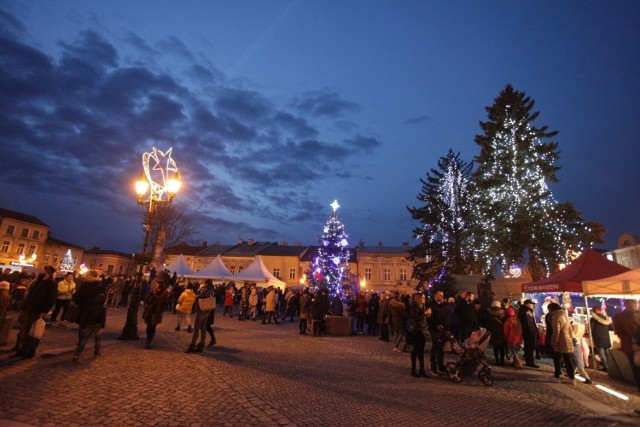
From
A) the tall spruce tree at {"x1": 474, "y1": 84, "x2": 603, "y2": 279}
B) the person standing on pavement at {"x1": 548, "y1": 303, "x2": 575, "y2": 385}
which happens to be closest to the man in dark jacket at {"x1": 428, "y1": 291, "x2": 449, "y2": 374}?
the person standing on pavement at {"x1": 548, "y1": 303, "x2": 575, "y2": 385}

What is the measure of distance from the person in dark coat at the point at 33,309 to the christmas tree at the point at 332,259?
23.0m

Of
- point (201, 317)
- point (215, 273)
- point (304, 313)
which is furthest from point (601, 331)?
point (215, 273)

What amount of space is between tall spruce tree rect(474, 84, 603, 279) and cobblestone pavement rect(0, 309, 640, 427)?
14.0 m

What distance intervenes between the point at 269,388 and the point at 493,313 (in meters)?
7.47

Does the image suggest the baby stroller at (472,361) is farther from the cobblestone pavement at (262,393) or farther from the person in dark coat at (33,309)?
the person in dark coat at (33,309)

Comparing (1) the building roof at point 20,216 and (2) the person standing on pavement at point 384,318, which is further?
(1) the building roof at point 20,216

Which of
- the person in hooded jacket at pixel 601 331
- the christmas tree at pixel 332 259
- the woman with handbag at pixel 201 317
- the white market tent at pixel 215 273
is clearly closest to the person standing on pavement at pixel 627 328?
the person in hooded jacket at pixel 601 331

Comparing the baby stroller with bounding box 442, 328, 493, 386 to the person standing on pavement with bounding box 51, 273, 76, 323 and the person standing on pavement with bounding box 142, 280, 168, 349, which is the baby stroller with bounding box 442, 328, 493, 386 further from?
the person standing on pavement with bounding box 51, 273, 76, 323

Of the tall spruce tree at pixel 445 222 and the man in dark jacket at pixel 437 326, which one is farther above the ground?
the tall spruce tree at pixel 445 222

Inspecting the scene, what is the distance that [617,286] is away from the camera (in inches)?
400

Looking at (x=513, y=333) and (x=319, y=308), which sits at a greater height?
(x=319, y=308)

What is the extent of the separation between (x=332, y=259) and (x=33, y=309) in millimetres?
23814

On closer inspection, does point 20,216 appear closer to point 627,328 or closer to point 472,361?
point 472,361

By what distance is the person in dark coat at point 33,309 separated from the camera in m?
7.44
